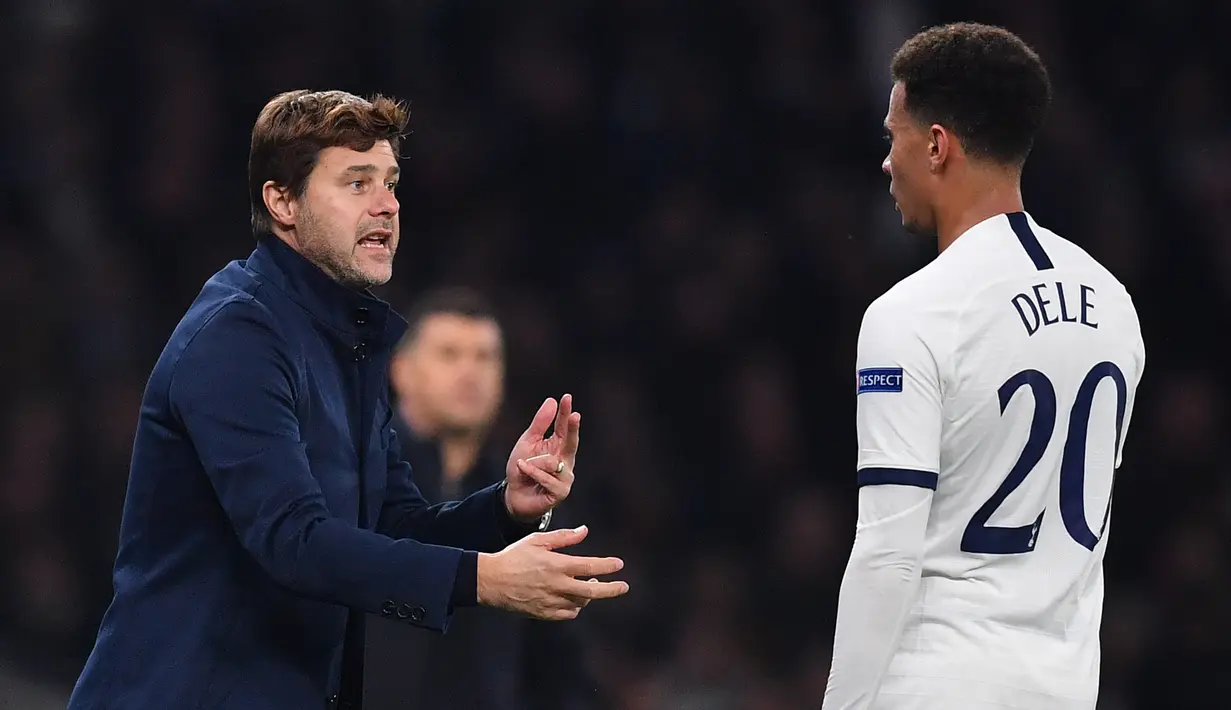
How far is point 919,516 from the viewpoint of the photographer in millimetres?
2215

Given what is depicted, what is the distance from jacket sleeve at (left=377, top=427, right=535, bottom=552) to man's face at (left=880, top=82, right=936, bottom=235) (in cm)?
83

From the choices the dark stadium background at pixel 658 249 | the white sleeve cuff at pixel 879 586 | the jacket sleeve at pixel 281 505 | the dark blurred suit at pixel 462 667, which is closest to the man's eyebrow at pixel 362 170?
the jacket sleeve at pixel 281 505

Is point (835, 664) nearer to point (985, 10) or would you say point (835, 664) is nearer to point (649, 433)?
point (649, 433)

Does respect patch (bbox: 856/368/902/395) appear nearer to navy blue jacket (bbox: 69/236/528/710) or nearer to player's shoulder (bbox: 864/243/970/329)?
player's shoulder (bbox: 864/243/970/329)

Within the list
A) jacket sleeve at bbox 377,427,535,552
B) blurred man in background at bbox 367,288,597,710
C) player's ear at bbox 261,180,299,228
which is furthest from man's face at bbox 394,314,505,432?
player's ear at bbox 261,180,299,228

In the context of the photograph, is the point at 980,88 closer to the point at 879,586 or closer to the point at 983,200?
the point at 983,200

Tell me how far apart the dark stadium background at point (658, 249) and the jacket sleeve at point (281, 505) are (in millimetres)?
2928

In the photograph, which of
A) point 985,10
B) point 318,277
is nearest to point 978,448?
point 318,277

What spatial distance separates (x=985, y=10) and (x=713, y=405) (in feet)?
6.24

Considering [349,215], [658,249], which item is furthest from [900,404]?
[658,249]

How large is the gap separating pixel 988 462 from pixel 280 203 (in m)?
1.20

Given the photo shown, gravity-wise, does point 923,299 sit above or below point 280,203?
below

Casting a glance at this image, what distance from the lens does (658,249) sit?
19.1ft

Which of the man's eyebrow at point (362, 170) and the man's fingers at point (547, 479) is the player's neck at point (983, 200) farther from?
the man's eyebrow at point (362, 170)
